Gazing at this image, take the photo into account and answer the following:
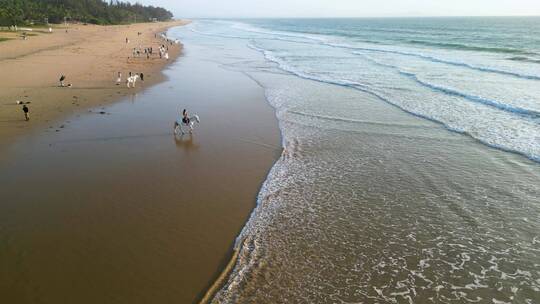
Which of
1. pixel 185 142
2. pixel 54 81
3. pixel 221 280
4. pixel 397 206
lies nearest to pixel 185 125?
pixel 185 142

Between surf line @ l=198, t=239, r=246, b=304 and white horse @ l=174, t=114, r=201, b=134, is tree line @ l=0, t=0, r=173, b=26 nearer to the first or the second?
white horse @ l=174, t=114, r=201, b=134

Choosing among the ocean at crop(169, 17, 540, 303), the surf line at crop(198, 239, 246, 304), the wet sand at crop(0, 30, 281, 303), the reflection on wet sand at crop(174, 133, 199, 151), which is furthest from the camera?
the reflection on wet sand at crop(174, 133, 199, 151)

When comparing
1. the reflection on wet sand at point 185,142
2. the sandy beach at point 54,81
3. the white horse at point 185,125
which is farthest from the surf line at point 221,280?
the sandy beach at point 54,81

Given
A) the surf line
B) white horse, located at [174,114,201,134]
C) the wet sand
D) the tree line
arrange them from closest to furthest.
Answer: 1. the surf line
2. the wet sand
3. white horse, located at [174,114,201,134]
4. the tree line

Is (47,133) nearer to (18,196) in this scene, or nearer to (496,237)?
(18,196)

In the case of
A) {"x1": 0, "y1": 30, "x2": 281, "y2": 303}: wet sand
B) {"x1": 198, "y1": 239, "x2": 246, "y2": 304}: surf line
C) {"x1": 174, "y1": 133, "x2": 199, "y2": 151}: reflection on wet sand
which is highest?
{"x1": 174, "y1": 133, "x2": 199, "y2": 151}: reflection on wet sand

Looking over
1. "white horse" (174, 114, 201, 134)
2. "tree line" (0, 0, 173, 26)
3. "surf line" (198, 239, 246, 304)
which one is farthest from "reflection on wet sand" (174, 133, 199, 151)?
"tree line" (0, 0, 173, 26)
